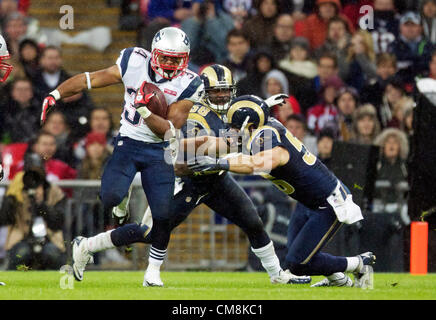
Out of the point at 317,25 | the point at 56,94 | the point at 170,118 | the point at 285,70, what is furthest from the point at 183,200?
the point at 317,25

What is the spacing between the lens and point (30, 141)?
1290 centimetres

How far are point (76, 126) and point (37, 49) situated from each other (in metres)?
1.33

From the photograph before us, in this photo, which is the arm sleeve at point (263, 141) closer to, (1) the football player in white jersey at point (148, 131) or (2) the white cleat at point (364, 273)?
(1) the football player in white jersey at point (148, 131)

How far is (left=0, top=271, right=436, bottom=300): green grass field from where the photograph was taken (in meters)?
7.92

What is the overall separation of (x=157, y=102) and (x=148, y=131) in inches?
13.7

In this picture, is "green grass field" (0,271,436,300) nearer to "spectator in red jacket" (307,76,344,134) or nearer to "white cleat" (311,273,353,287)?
"white cleat" (311,273,353,287)

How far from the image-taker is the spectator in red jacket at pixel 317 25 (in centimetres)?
1456

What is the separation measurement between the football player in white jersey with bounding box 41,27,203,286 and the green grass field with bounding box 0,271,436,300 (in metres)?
0.40

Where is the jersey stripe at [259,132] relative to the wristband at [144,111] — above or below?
below

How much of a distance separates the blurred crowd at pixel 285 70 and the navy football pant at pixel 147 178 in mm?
3514

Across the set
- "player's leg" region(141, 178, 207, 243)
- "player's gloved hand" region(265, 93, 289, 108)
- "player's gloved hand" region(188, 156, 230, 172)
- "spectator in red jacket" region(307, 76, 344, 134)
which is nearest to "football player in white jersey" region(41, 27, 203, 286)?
"player's leg" region(141, 178, 207, 243)

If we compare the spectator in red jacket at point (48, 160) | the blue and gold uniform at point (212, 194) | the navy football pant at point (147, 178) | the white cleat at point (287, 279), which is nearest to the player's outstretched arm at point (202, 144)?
the blue and gold uniform at point (212, 194)

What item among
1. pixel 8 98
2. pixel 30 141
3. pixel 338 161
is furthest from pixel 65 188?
pixel 338 161
